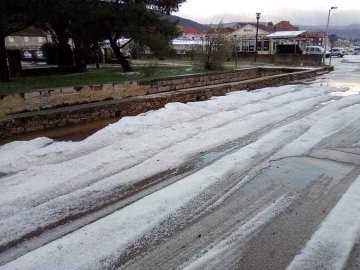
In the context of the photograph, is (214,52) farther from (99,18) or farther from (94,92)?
(94,92)

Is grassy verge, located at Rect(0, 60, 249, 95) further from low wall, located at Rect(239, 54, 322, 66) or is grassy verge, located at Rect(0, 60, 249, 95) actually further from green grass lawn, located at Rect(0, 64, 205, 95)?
low wall, located at Rect(239, 54, 322, 66)

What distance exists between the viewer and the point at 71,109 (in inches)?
405

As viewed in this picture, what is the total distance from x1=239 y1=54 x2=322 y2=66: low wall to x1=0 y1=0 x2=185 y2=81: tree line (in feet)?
55.2

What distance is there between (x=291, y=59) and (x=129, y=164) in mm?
29770

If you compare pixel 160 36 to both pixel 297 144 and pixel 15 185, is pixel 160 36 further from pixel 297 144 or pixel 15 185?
pixel 15 185

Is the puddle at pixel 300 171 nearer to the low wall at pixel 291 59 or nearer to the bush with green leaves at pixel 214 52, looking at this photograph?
→ the bush with green leaves at pixel 214 52

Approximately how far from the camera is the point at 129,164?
257 inches

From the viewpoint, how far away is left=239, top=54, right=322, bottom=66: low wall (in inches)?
1219

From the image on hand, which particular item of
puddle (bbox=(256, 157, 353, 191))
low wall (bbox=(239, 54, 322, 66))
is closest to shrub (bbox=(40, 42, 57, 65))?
low wall (bbox=(239, 54, 322, 66))

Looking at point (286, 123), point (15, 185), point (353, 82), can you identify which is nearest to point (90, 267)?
point (15, 185)

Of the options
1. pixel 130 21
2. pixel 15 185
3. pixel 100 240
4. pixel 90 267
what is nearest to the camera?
pixel 90 267

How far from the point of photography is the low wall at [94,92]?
32.8ft

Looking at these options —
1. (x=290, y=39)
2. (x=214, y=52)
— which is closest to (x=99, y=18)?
(x=214, y=52)

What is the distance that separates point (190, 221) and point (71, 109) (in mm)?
6945
